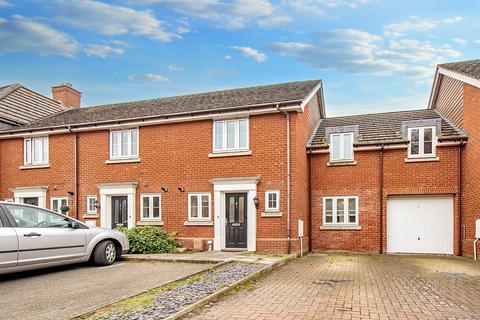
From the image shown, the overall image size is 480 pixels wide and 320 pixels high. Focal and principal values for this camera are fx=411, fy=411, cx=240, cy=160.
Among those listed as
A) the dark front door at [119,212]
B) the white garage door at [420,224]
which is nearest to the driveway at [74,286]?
the dark front door at [119,212]

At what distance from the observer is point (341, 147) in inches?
611

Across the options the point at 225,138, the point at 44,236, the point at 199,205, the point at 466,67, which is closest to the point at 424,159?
the point at 466,67

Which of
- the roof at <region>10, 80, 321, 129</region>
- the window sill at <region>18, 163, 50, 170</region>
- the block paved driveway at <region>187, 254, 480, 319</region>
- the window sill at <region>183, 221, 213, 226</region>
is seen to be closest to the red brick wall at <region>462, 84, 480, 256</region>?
the block paved driveway at <region>187, 254, 480, 319</region>

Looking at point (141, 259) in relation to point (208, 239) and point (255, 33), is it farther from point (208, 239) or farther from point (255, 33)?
point (255, 33)

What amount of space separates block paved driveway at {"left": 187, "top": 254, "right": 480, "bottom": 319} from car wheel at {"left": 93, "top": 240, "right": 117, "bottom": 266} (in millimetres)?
A: 4224

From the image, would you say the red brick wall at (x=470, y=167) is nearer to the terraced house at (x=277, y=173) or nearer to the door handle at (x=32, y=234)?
the terraced house at (x=277, y=173)

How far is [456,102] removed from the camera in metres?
14.7

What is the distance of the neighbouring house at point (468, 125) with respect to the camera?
13.0 meters

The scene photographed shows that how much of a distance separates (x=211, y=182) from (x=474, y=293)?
894 cm

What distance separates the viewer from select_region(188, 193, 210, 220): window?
14.6 meters

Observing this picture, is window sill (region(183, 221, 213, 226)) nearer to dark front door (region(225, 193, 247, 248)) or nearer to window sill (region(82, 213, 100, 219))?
dark front door (region(225, 193, 247, 248))

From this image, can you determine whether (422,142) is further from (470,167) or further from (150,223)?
(150,223)

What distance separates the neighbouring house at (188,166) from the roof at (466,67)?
4.92 metres

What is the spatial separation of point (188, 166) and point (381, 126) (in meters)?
7.73
